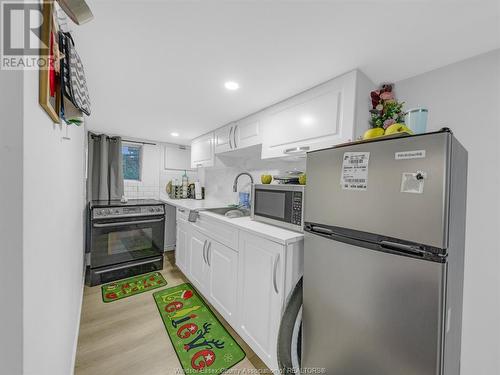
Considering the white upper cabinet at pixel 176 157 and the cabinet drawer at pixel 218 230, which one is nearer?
the cabinet drawer at pixel 218 230

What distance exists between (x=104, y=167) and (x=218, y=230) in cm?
220

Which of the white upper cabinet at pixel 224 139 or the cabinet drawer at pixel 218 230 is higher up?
the white upper cabinet at pixel 224 139

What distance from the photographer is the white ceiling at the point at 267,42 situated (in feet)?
2.63

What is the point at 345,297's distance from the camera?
889 millimetres

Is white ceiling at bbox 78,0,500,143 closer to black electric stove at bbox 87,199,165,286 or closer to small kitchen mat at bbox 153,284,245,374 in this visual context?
black electric stove at bbox 87,199,165,286

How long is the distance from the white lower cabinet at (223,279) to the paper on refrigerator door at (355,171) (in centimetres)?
99

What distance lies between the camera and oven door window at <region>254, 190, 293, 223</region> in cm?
135

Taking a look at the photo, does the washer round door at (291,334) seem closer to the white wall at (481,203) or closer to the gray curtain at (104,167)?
the white wall at (481,203)

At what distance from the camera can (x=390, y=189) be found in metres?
0.75

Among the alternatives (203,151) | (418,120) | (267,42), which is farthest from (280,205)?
(203,151)

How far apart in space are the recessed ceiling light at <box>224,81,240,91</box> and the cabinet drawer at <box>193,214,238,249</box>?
1071mm

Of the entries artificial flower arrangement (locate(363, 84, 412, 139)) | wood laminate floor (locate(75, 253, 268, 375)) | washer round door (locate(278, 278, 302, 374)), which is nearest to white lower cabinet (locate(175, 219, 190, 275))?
wood laminate floor (locate(75, 253, 268, 375))

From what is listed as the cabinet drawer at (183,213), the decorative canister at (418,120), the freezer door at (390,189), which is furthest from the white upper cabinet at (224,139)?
the decorative canister at (418,120)

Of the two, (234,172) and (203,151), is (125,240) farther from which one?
(234,172)
